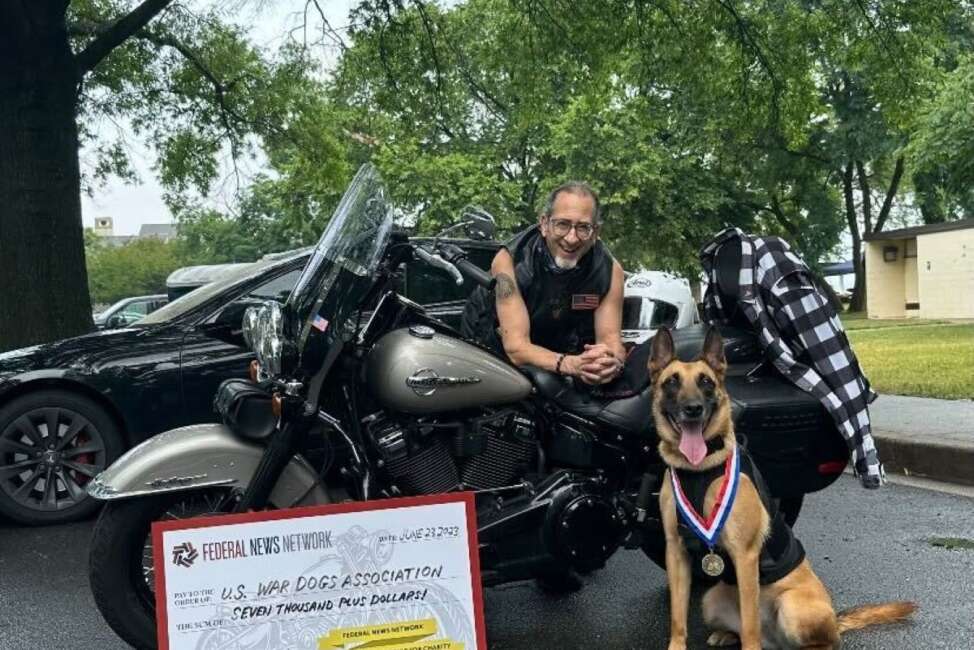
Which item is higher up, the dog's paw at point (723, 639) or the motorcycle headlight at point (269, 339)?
the motorcycle headlight at point (269, 339)

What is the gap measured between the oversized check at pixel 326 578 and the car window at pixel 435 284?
393 cm

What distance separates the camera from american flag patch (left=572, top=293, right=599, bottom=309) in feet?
14.2

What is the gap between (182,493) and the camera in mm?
3469

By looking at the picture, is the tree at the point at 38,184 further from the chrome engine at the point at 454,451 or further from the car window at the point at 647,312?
the chrome engine at the point at 454,451

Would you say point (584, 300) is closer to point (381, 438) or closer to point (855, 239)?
point (381, 438)

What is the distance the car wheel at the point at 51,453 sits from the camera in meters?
6.14

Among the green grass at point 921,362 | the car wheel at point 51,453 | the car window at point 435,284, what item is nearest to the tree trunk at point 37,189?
the car wheel at point 51,453

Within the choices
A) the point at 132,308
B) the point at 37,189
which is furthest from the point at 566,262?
the point at 132,308

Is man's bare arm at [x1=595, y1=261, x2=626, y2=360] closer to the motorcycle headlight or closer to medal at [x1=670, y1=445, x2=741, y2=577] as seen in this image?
medal at [x1=670, y1=445, x2=741, y2=577]

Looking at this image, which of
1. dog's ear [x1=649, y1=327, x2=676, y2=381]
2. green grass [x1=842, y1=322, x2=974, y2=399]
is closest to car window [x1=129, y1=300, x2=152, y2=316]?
green grass [x1=842, y1=322, x2=974, y2=399]

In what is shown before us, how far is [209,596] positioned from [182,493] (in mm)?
523

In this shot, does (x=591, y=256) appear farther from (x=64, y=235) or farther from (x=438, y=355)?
(x=64, y=235)

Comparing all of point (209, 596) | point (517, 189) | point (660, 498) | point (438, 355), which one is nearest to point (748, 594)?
point (660, 498)

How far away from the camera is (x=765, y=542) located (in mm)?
3568
